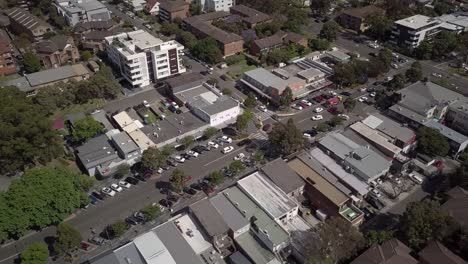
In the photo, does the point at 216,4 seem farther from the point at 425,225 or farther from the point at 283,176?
the point at 425,225

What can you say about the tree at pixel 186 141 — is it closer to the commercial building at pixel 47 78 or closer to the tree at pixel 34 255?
the tree at pixel 34 255

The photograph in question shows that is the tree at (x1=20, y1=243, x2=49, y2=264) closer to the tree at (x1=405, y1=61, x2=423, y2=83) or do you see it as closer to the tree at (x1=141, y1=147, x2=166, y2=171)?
the tree at (x1=141, y1=147, x2=166, y2=171)

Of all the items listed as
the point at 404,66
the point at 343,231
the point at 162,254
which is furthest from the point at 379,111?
the point at 162,254

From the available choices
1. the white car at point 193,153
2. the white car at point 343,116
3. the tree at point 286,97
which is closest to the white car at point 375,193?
the white car at point 343,116

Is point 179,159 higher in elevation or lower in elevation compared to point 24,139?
lower

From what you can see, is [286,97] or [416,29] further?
[416,29]

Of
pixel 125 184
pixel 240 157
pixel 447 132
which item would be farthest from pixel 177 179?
pixel 447 132
